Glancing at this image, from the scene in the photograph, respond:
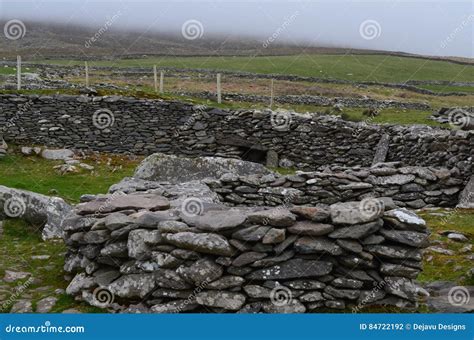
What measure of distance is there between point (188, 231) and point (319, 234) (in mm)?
1980

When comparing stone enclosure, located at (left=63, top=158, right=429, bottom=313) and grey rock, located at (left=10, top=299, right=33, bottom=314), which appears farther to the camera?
grey rock, located at (left=10, top=299, right=33, bottom=314)

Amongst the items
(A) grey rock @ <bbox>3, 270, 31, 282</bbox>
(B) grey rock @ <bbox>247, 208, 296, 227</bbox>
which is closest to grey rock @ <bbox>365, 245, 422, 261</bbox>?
(B) grey rock @ <bbox>247, 208, 296, 227</bbox>

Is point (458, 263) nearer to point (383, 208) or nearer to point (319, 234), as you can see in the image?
point (383, 208)

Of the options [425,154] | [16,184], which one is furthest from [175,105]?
[425,154]

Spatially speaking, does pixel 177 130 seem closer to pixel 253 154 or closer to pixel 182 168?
pixel 253 154

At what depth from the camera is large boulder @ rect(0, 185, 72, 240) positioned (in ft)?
36.9

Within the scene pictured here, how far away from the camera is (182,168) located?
14.8 metres

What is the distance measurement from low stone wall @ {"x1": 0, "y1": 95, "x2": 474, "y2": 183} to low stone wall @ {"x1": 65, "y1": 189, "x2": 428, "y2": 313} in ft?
43.3

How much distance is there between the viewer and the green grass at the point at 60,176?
15742mm

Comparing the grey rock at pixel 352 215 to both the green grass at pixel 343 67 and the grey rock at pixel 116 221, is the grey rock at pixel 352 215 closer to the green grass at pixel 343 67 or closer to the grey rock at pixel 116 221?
the grey rock at pixel 116 221

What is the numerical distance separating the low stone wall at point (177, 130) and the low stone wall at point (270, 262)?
13.2 metres

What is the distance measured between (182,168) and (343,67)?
71128mm

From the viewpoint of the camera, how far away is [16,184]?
1608 cm

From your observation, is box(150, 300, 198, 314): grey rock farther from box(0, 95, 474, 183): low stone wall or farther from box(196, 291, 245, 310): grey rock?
box(0, 95, 474, 183): low stone wall
